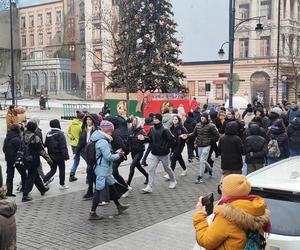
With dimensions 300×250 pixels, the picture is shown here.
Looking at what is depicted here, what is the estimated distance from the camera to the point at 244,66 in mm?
55594

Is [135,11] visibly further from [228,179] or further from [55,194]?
[228,179]

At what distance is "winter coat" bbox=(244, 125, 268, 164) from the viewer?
29.2ft

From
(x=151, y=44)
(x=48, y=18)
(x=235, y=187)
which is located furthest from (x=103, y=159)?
(x=48, y=18)

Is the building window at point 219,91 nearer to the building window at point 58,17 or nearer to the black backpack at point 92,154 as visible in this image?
the building window at point 58,17

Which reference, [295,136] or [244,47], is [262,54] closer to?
[244,47]

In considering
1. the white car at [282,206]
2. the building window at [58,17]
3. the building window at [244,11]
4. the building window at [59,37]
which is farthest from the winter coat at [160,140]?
the building window at [58,17]

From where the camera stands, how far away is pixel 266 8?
179ft

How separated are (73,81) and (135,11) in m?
51.0

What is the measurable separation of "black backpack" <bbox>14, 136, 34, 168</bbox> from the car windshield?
581 centimetres

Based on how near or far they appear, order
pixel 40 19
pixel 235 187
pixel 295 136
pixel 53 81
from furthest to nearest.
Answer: pixel 40 19 < pixel 53 81 < pixel 295 136 < pixel 235 187

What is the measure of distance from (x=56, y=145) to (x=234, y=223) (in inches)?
272

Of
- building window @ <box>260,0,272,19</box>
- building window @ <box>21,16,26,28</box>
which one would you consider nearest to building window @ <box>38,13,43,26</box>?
building window @ <box>21,16,26,28</box>

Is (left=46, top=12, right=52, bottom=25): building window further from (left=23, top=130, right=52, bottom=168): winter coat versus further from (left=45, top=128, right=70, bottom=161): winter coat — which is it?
(left=23, top=130, right=52, bottom=168): winter coat

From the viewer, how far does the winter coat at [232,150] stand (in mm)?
8578
